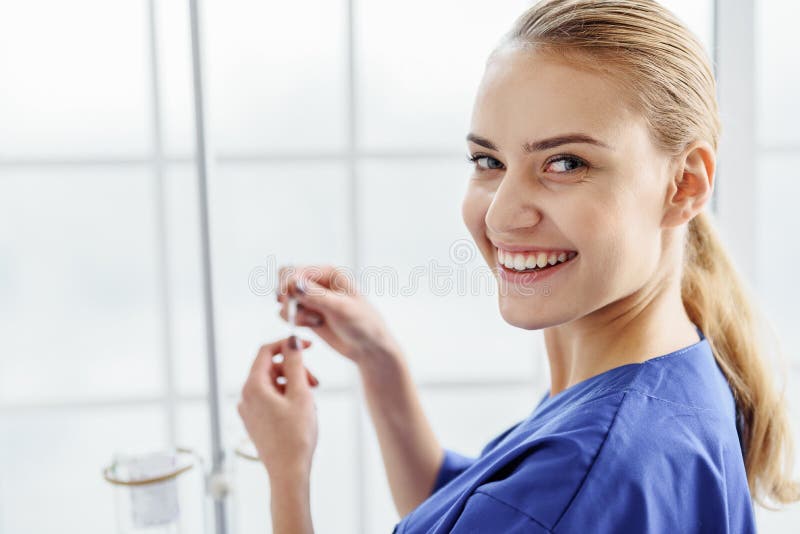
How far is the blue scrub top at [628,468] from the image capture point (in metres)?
0.68

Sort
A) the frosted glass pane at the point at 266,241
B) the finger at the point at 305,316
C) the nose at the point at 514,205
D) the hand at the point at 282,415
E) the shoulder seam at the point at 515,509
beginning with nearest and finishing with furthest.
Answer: the shoulder seam at the point at 515,509 → the nose at the point at 514,205 → the hand at the point at 282,415 → the finger at the point at 305,316 → the frosted glass pane at the point at 266,241

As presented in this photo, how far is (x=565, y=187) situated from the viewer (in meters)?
0.77

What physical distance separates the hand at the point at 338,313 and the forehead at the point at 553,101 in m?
0.33

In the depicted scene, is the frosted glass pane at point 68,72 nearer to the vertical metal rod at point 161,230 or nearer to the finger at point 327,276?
the vertical metal rod at point 161,230

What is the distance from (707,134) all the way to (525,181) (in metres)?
0.21

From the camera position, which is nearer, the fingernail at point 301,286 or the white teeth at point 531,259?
the white teeth at point 531,259

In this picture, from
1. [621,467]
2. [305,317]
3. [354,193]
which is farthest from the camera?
[354,193]

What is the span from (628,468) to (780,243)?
3.94 feet

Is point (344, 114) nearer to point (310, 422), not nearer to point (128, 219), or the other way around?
point (128, 219)

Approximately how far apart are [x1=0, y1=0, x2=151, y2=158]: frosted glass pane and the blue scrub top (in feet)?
3.66

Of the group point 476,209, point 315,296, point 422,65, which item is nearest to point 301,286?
point 315,296

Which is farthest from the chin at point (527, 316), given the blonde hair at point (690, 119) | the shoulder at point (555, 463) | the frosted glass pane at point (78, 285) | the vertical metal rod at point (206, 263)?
the frosted glass pane at point (78, 285)

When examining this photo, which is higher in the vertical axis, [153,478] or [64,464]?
[153,478]

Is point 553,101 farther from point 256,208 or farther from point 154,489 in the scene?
point 256,208
